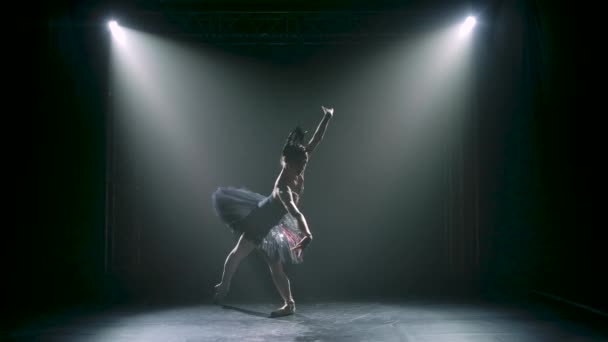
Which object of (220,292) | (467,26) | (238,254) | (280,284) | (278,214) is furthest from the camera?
(467,26)

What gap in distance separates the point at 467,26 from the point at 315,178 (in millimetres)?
2855

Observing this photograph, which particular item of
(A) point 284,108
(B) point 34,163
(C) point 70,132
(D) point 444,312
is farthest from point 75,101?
(D) point 444,312

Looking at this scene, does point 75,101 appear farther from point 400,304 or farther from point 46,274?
point 400,304

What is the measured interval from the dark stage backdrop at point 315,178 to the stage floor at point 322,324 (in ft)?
3.55

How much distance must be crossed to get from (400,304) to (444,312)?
60 centimetres

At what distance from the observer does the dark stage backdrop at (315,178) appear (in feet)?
19.8

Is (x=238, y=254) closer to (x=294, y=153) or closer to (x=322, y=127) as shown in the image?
(x=294, y=153)

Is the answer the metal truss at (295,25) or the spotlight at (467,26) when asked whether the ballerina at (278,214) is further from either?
the spotlight at (467,26)

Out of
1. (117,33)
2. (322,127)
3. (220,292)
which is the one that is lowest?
(220,292)

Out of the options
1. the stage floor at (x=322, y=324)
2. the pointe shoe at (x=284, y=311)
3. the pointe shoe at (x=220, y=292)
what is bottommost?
the stage floor at (x=322, y=324)

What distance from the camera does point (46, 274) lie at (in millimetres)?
5551

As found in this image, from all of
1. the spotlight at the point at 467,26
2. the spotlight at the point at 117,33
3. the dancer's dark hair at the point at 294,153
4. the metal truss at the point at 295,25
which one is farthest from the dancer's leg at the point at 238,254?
the spotlight at the point at 467,26

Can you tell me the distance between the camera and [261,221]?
15.2ft

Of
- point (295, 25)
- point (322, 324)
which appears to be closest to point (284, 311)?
point (322, 324)
